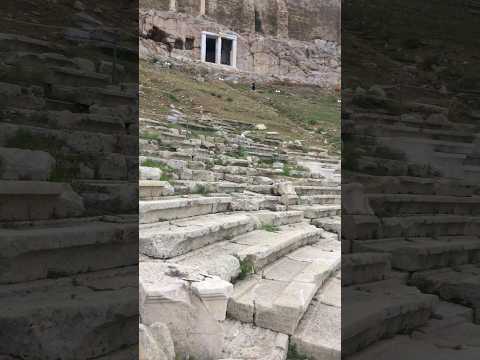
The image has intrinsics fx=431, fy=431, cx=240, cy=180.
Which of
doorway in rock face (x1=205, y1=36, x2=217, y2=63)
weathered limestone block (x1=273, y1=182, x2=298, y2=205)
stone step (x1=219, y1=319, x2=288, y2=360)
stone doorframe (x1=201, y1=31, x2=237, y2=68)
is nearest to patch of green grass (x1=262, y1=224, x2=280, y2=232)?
weathered limestone block (x1=273, y1=182, x2=298, y2=205)

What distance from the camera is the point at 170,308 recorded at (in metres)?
2.30

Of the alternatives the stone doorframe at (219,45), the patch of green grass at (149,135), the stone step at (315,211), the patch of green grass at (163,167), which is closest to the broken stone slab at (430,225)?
the patch of green grass at (163,167)

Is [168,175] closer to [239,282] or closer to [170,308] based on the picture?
[239,282]

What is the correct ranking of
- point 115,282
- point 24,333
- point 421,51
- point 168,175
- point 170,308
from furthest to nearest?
point 168,175, point 170,308, point 421,51, point 115,282, point 24,333

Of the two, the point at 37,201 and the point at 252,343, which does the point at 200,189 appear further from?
the point at 37,201

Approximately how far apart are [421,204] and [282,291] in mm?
1689

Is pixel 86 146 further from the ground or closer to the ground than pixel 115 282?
further from the ground

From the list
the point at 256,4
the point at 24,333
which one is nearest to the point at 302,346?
the point at 24,333

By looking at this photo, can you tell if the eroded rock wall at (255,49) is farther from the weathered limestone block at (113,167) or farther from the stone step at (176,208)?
the weathered limestone block at (113,167)

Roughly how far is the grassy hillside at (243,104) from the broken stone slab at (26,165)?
33.9ft

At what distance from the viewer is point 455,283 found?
149 cm

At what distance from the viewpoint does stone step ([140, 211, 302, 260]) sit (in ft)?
10.5

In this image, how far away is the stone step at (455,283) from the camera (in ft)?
4.83

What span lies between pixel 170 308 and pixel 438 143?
1.55 metres
